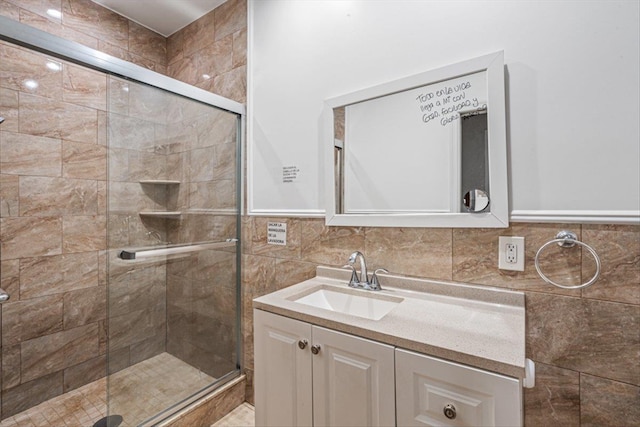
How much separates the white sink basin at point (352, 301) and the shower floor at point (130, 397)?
37.7 inches

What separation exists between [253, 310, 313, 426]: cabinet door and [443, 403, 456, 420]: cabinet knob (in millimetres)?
466

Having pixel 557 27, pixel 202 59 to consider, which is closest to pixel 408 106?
pixel 557 27

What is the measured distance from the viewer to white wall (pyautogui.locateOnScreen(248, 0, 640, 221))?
0.96 metres

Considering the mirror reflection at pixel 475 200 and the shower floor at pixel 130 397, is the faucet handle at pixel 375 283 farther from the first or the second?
the shower floor at pixel 130 397

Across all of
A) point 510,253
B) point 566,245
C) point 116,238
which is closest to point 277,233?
point 116,238

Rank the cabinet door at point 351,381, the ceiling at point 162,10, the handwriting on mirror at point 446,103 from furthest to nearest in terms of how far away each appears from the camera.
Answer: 1. the ceiling at point 162,10
2. the handwriting on mirror at point 446,103
3. the cabinet door at point 351,381

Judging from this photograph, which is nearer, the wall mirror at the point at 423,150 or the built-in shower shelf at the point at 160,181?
the wall mirror at the point at 423,150

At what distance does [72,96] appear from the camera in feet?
6.54

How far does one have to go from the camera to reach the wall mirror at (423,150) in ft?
3.76

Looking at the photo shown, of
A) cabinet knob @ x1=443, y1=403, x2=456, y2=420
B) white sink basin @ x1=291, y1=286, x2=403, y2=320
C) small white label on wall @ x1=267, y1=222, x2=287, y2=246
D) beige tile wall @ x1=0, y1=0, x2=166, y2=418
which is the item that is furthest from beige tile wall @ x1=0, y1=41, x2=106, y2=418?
cabinet knob @ x1=443, y1=403, x2=456, y2=420

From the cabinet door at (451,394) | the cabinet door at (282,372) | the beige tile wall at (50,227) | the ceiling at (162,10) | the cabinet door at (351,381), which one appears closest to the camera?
the cabinet door at (451,394)

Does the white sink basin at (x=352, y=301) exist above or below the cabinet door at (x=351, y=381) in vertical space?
above

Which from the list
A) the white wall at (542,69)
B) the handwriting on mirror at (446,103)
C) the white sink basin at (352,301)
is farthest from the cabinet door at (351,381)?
the handwriting on mirror at (446,103)

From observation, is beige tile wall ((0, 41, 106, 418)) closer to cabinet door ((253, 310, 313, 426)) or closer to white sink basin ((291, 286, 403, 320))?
cabinet door ((253, 310, 313, 426))
